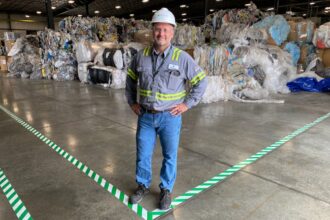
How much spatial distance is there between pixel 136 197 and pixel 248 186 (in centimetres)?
116

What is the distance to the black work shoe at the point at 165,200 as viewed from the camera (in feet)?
7.45

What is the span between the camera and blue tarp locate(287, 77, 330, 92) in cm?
762

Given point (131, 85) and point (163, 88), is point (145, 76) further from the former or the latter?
point (131, 85)

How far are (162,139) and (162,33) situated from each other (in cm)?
87

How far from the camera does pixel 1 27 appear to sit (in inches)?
1056

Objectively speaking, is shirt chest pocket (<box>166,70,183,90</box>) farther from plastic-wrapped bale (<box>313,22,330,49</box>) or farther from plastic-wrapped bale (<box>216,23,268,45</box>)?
plastic-wrapped bale (<box>313,22,330,49</box>)

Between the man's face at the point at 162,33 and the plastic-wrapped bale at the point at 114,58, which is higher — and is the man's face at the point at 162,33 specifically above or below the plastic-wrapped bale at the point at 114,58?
above

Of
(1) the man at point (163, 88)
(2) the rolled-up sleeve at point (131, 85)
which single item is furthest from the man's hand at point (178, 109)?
(2) the rolled-up sleeve at point (131, 85)

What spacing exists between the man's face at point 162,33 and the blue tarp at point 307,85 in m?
6.96

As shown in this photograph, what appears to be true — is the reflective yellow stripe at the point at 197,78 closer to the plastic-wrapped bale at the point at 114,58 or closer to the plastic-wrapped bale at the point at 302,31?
the plastic-wrapped bale at the point at 114,58

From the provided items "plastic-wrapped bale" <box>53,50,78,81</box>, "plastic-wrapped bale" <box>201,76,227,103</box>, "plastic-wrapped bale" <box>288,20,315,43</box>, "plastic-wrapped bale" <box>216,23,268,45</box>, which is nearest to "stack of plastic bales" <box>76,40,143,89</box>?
"plastic-wrapped bale" <box>53,50,78,81</box>

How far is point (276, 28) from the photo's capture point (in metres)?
8.50

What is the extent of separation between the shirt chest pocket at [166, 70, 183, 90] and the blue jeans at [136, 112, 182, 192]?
223 mm

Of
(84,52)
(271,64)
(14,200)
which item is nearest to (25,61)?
(84,52)
